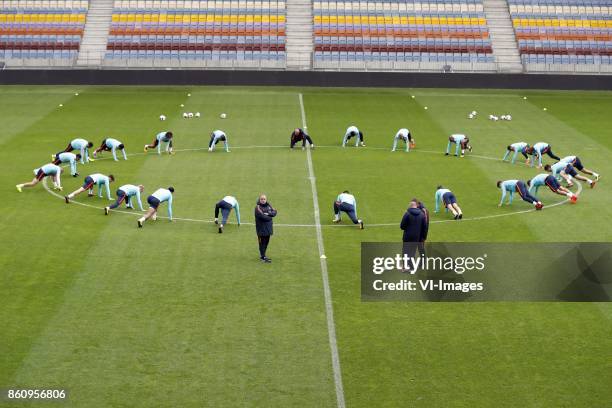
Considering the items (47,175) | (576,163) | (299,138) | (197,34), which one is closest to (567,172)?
(576,163)

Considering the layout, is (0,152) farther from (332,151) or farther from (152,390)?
(152,390)

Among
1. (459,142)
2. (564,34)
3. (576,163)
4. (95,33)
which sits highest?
(564,34)

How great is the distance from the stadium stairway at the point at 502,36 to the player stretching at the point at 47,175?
45075mm

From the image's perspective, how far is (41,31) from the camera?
74.4m

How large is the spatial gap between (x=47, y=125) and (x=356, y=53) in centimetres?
2935

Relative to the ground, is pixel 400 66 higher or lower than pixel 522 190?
higher

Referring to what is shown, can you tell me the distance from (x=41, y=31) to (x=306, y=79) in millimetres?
22835

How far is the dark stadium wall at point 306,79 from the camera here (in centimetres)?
6694

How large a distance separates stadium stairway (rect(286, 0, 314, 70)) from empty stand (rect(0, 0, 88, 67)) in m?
16.8

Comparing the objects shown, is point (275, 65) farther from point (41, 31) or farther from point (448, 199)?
point (448, 199)

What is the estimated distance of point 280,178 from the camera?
38.4 m

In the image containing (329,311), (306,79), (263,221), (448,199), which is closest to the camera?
(329,311)

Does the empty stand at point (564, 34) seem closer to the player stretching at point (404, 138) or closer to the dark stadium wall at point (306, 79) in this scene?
the dark stadium wall at point (306, 79)

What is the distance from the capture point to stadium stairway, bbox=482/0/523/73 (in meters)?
72.4
